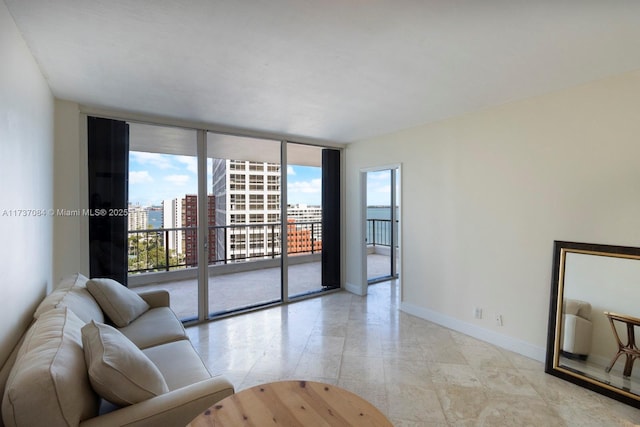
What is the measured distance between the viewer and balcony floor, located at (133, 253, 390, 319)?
13.3 feet

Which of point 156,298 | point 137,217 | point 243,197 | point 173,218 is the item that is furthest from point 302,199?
point 156,298

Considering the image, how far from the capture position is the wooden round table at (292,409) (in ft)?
3.90

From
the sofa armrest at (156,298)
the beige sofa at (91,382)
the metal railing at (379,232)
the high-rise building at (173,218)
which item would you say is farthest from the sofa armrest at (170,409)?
the metal railing at (379,232)

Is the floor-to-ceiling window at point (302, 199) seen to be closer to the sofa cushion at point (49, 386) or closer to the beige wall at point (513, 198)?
the beige wall at point (513, 198)

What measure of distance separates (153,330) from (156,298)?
0.64 meters

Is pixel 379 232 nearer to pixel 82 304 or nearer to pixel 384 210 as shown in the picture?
pixel 384 210

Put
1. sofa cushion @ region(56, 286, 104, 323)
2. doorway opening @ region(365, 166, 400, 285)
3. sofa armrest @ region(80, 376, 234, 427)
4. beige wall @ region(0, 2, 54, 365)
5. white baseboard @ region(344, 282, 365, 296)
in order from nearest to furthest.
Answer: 1. sofa armrest @ region(80, 376, 234, 427)
2. beige wall @ region(0, 2, 54, 365)
3. sofa cushion @ region(56, 286, 104, 323)
4. white baseboard @ region(344, 282, 365, 296)
5. doorway opening @ region(365, 166, 400, 285)

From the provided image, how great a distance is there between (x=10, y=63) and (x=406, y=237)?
3.88m

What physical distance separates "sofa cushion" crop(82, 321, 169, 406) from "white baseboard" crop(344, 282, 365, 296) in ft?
12.1

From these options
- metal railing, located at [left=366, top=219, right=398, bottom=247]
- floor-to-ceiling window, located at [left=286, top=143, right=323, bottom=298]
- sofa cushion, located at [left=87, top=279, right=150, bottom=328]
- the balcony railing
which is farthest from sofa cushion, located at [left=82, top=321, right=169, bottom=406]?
metal railing, located at [left=366, top=219, right=398, bottom=247]

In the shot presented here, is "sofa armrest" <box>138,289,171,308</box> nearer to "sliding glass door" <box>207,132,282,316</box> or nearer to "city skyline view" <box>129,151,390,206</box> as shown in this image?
"sliding glass door" <box>207,132,282,316</box>

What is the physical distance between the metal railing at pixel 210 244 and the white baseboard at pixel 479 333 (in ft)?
6.77

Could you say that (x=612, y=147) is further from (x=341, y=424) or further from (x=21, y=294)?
(x=21, y=294)

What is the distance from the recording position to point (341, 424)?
1188mm
